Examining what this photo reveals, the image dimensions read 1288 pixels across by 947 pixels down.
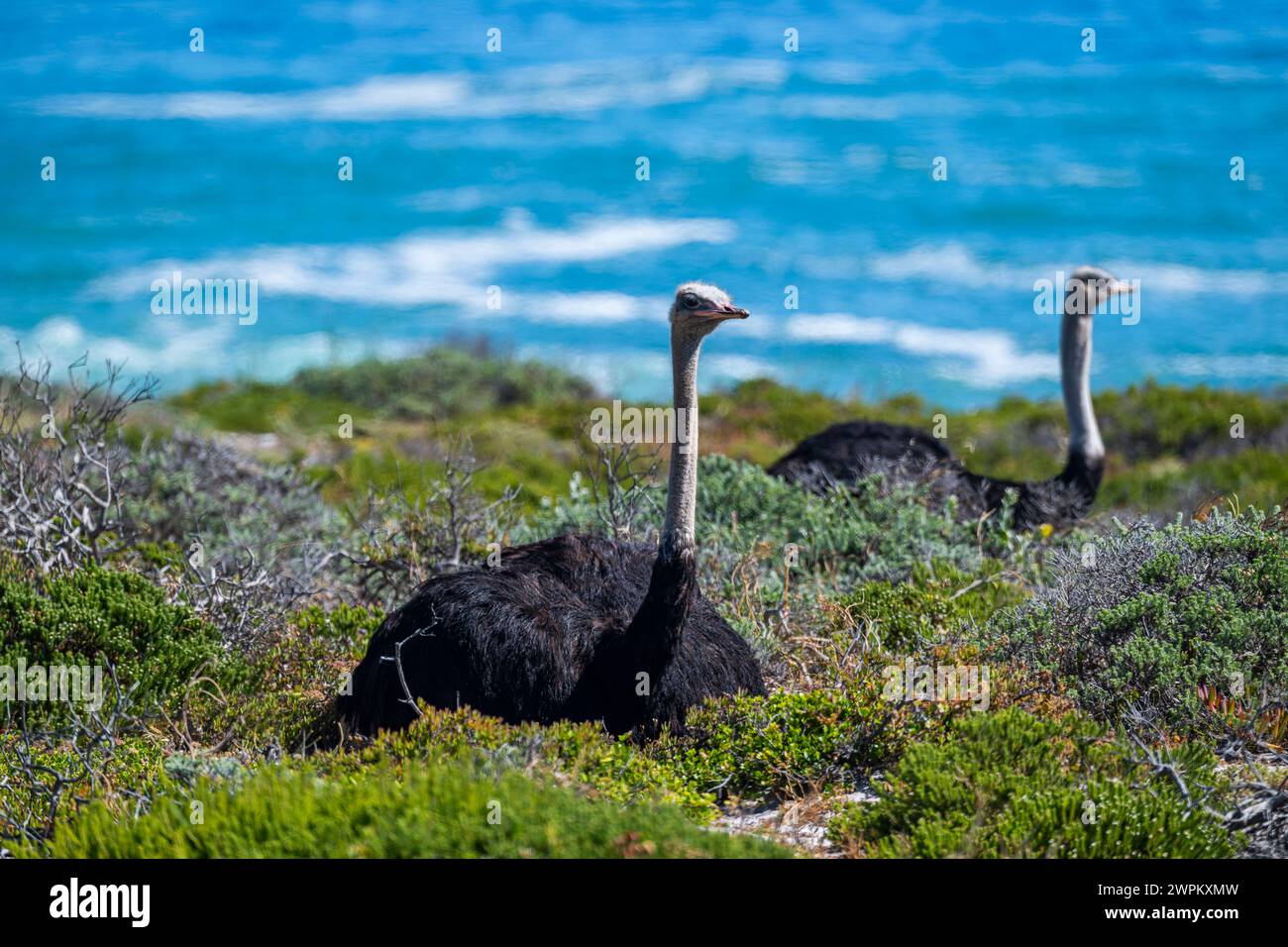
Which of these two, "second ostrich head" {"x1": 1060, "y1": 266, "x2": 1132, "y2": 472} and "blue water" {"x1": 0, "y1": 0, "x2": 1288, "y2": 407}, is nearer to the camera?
"second ostrich head" {"x1": 1060, "y1": 266, "x2": 1132, "y2": 472}

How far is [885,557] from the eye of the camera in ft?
27.4

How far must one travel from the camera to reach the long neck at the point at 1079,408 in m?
9.93

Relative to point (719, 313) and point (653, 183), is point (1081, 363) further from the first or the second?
point (653, 183)

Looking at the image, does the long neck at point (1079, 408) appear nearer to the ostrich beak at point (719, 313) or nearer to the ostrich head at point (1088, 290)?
the ostrich head at point (1088, 290)

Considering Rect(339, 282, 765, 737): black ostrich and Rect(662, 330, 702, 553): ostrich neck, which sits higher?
Rect(662, 330, 702, 553): ostrich neck

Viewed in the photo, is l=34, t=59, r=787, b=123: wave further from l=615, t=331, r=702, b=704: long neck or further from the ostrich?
l=615, t=331, r=702, b=704: long neck

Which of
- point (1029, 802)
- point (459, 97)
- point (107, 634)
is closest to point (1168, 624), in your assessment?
point (1029, 802)

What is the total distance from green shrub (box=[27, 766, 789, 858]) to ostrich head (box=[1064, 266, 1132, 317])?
256 inches

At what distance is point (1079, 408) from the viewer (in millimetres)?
10164

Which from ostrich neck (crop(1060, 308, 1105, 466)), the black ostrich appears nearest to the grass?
the black ostrich

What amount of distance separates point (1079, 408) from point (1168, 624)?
4309 mm

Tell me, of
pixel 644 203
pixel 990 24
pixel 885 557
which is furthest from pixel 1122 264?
pixel 885 557

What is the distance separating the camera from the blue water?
31.5 meters
